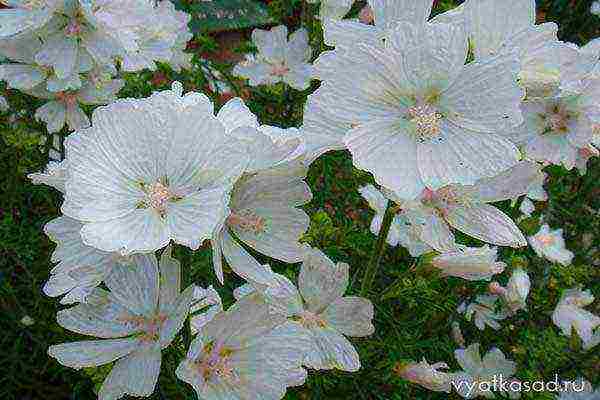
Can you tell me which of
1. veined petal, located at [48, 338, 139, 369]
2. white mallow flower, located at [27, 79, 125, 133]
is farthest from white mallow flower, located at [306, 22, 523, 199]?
white mallow flower, located at [27, 79, 125, 133]

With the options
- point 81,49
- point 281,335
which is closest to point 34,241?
point 81,49

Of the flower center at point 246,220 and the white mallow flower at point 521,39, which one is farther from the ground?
the white mallow flower at point 521,39

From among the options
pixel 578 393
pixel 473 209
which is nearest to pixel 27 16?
pixel 473 209

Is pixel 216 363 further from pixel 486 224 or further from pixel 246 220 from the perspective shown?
pixel 486 224

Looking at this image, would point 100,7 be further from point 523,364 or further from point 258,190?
point 523,364

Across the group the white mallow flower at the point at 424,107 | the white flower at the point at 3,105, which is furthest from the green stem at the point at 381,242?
the white flower at the point at 3,105

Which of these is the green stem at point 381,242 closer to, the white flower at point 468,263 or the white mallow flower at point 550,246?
the white flower at point 468,263
